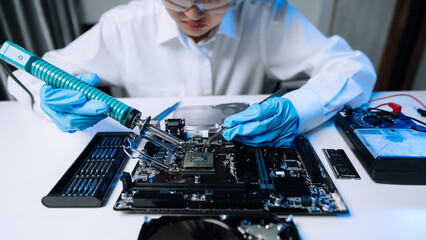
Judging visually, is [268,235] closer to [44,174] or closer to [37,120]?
[44,174]

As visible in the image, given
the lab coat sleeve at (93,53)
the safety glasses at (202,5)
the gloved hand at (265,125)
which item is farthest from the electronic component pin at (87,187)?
the lab coat sleeve at (93,53)

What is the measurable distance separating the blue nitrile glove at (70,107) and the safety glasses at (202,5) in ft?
1.57

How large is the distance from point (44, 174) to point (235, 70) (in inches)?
44.3

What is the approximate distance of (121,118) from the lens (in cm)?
74

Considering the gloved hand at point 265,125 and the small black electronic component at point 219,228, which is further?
the gloved hand at point 265,125

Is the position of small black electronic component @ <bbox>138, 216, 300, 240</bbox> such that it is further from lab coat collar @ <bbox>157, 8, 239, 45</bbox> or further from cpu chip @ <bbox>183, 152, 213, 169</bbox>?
lab coat collar @ <bbox>157, 8, 239, 45</bbox>

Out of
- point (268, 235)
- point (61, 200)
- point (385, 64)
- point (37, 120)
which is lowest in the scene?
point (61, 200)

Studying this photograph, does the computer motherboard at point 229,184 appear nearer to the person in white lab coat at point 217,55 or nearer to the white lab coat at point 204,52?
the person in white lab coat at point 217,55

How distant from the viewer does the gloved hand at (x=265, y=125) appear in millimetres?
830

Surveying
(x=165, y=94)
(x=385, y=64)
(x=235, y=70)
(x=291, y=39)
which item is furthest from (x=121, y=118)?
(x=385, y=64)

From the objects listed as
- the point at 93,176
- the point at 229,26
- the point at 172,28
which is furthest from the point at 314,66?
the point at 93,176

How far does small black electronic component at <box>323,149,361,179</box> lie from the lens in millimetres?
745

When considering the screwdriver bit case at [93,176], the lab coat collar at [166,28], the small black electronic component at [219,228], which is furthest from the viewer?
the lab coat collar at [166,28]

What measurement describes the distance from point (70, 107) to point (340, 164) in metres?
0.92
